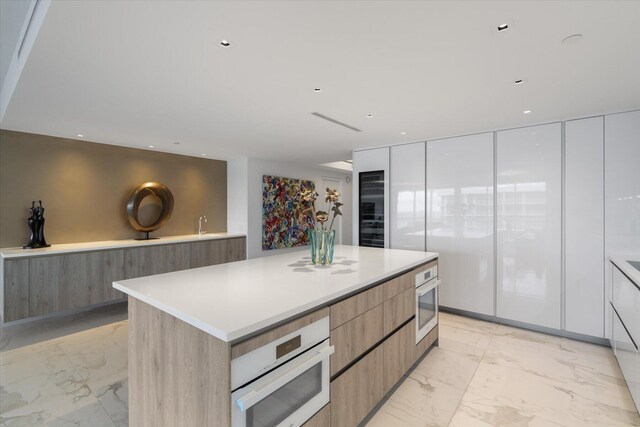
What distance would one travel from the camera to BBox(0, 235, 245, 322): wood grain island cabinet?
3164mm

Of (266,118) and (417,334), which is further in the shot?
(266,118)

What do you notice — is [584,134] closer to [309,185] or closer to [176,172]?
[309,185]

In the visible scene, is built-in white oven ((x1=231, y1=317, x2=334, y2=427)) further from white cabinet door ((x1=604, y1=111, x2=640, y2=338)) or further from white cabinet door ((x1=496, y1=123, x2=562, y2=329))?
white cabinet door ((x1=604, y1=111, x2=640, y2=338))

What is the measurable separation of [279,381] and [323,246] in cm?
125

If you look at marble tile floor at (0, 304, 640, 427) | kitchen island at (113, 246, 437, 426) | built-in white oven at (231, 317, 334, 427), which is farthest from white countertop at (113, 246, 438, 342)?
marble tile floor at (0, 304, 640, 427)

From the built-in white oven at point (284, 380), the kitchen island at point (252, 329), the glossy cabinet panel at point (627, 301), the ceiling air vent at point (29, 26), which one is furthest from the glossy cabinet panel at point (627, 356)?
the ceiling air vent at point (29, 26)

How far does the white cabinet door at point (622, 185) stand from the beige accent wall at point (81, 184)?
5718mm

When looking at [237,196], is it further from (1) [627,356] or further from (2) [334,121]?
(1) [627,356]

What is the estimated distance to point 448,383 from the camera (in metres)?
2.38

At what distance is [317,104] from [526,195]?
2.64 m

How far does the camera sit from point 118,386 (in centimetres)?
234

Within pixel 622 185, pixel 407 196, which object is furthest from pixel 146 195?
pixel 622 185

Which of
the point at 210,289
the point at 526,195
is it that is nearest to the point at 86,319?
the point at 210,289

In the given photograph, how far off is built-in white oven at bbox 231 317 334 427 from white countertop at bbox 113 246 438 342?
4.4 inches
